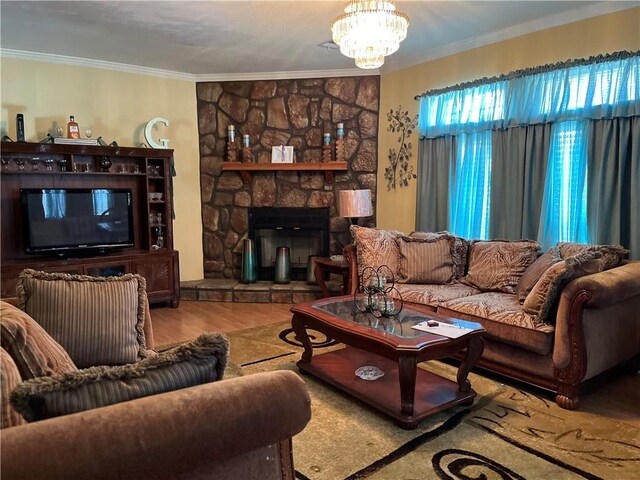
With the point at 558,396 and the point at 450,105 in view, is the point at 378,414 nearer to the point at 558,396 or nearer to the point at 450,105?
the point at 558,396

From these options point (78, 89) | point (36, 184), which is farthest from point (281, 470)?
point (78, 89)

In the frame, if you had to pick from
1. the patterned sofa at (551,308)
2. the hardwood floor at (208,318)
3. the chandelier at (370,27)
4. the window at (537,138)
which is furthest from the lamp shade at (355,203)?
the chandelier at (370,27)

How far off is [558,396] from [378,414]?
1.08 metres

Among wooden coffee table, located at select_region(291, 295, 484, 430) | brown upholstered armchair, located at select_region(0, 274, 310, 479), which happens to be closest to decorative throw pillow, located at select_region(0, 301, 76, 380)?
brown upholstered armchair, located at select_region(0, 274, 310, 479)

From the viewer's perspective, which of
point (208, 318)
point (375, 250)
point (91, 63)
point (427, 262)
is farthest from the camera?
point (91, 63)

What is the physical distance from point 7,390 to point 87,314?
0.97 meters

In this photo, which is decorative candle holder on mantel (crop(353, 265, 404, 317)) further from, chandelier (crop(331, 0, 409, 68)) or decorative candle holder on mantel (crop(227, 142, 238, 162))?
decorative candle holder on mantel (crop(227, 142, 238, 162))

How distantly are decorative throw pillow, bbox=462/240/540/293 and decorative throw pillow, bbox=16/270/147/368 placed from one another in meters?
2.62

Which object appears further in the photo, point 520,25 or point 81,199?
point 81,199

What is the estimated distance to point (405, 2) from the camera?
3.27 meters

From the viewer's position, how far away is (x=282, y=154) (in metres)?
5.26

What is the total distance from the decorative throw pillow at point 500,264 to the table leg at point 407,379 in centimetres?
154

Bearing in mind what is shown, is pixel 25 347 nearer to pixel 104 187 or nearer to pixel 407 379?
pixel 407 379

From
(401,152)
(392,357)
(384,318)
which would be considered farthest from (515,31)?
(392,357)
